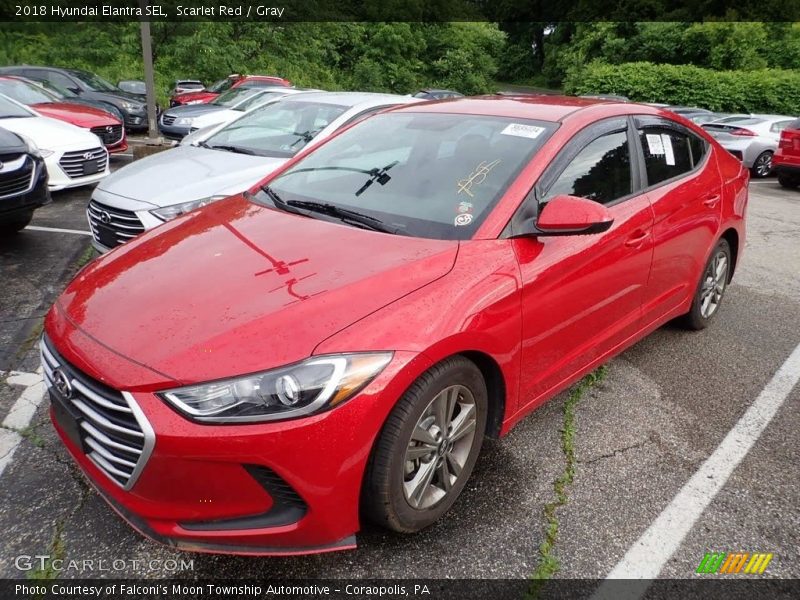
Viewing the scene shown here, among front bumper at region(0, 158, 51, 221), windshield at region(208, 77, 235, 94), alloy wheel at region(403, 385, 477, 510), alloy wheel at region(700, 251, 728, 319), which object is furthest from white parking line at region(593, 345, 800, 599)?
windshield at region(208, 77, 235, 94)

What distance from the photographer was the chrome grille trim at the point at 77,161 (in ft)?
23.2

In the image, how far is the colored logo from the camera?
90.6 inches

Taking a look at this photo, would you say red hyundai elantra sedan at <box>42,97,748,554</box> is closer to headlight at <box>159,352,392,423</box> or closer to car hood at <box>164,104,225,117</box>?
headlight at <box>159,352,392,423</box>

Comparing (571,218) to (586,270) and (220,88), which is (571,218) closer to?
(586,270)

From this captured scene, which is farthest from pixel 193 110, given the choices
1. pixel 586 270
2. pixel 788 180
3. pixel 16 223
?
pixel 788 180

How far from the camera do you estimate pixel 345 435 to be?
1.94m

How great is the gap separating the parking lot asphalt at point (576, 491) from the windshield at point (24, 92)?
678cm

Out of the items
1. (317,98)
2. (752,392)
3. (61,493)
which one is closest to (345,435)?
(61,493)

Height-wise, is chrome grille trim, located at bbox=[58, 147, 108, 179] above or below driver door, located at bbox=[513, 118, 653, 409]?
below

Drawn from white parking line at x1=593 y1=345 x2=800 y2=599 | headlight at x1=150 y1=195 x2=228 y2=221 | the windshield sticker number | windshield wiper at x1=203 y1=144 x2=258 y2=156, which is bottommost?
white parking line at x1=593 y1=345 x2=800 y2=599

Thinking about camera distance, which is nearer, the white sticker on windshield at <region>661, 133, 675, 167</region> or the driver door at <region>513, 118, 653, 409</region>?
the driver door at <region>513, 118, 653, 409</region>

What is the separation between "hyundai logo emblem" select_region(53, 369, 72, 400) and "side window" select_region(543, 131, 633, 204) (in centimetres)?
197

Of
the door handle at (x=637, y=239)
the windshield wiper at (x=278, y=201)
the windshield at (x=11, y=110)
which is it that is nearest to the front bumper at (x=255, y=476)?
the windshield wiper at (x=278, y=201)

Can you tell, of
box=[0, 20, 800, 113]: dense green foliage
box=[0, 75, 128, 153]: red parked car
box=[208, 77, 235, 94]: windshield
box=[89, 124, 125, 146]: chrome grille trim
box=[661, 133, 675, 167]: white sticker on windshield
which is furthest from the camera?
box=[0, 20, 800, 113]: dense green foliage
